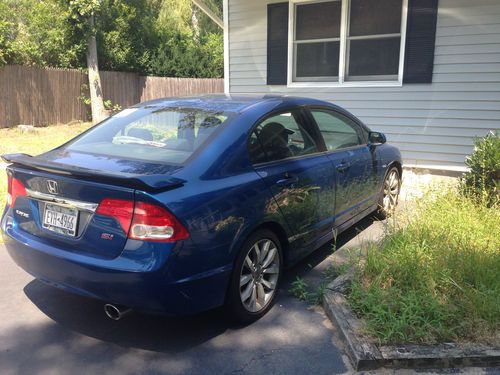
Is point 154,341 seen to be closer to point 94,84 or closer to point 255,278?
point 255,278

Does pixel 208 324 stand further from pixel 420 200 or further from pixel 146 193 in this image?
pixel 420 200

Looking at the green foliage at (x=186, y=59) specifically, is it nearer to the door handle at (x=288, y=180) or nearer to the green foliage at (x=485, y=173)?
the green foliage at (x=485, y=173)

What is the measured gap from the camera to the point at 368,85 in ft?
26.4

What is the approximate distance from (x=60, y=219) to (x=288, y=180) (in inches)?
66.3

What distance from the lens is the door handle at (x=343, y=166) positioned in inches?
172

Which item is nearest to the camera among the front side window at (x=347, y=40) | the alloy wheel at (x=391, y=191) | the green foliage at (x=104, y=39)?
the alloy wheel at (x=391, y=191)

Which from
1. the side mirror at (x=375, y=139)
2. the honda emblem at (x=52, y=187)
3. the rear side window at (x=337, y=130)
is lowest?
the honda emblem at (x=52, y=187)

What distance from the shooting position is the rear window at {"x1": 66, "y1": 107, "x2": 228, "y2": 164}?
332cm

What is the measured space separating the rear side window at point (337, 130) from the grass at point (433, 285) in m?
1.05

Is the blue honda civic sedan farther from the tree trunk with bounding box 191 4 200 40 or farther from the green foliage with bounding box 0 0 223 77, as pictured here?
the tree trunk with bounding box 191 4 200 40

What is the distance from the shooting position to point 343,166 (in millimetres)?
4441

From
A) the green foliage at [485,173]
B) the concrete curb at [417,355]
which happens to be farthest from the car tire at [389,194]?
the concrete curb at [417,355]

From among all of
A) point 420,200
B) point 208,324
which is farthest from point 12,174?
point 420,200

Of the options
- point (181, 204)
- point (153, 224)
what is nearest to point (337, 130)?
point (181, 204)
